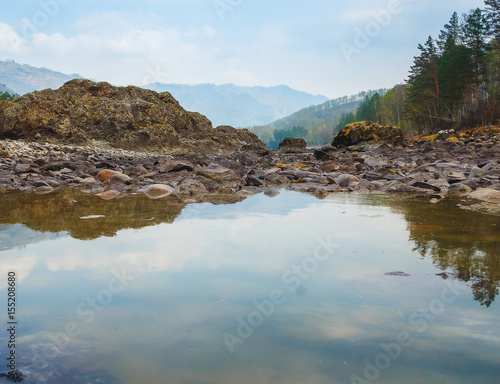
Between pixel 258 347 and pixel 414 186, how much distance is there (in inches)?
258

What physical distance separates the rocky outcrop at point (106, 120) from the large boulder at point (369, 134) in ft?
30.7

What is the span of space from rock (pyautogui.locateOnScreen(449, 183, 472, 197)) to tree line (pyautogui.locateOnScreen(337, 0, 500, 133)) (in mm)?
34370

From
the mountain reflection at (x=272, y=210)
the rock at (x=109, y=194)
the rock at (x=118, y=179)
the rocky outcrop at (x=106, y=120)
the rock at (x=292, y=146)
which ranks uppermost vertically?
the rocky outcrop at (x=106, y=120)

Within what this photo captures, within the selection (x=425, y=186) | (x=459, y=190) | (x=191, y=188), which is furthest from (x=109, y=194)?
(x=459, y=190)

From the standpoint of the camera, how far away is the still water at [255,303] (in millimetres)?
1451

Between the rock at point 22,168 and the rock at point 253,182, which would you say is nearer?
the rock at point 253,182

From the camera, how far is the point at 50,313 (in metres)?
1.92

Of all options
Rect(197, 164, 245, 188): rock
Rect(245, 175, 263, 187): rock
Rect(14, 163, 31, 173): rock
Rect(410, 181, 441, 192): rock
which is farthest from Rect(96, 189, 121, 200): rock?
Rect(410, 181, 441, 192): rock

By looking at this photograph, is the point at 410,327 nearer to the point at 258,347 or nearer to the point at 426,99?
the point at 258,347

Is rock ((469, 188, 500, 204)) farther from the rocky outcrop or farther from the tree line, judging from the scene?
the tree line

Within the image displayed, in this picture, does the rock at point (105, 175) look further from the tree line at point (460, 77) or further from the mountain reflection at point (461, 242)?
the tree line at point (460, 77)

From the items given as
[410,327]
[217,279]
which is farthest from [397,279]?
[217,279]

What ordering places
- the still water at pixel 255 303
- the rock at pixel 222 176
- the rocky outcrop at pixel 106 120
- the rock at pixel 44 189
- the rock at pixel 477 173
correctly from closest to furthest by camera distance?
the still water at pixel 255 303 → the rock at pixel 44 189 → the rock at pixel 477 173 → the rock at pixel 222 176 → the rocky outcrop at pixel 106 120

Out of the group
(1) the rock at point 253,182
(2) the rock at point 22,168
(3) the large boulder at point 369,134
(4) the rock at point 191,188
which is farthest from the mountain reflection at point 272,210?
(3) the large boulder at point 369,134
